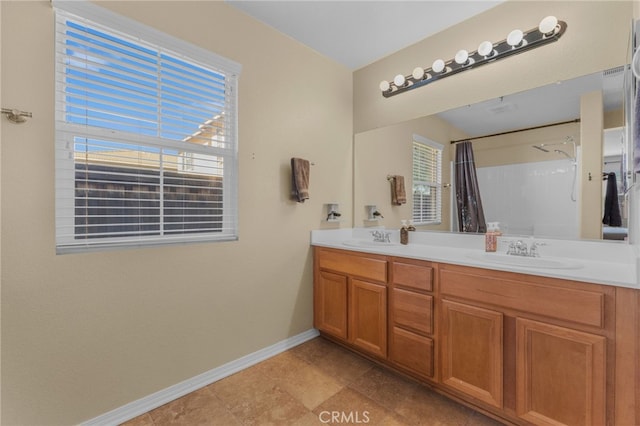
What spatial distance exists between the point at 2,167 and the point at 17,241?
13.0 inches

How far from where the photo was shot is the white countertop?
1200 mm

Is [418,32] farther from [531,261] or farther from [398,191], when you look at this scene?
[531,261]

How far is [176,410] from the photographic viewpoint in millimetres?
1608

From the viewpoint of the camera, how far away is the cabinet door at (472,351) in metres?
1.40

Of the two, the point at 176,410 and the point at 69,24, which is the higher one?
the point at 69,24

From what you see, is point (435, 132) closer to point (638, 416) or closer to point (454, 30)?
point (454, 30)

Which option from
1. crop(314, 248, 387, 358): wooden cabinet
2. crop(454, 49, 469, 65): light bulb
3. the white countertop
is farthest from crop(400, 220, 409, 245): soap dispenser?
crop(454, 49, 469, 65): light bulb

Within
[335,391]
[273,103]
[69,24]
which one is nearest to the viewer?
[69,24]

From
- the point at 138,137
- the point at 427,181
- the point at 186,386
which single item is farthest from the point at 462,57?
the point at 186,386

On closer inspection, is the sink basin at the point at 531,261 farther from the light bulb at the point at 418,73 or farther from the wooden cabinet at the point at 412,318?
the light bulb at the point at 418,73

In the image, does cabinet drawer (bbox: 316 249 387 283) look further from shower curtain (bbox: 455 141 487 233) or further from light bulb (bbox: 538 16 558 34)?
light bulb (bbox: 538 16 558 34)

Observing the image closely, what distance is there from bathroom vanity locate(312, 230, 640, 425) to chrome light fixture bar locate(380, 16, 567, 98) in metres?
1.25

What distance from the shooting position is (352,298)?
6.93 feet

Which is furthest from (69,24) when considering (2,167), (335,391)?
(335,391)
